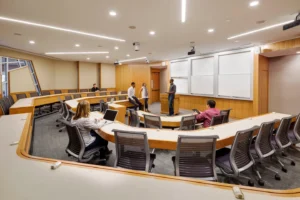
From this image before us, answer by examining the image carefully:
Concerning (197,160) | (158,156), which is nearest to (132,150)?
(197,160)

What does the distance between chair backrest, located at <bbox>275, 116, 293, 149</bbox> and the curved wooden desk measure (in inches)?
91.1

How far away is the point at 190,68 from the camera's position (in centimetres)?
920

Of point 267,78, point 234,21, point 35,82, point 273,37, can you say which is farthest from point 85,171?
point 35,82

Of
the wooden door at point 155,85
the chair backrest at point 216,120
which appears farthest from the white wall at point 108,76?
the chair backrest at point 216,120

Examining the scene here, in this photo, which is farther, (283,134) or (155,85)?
(155,85)

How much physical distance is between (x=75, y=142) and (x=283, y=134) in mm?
3681

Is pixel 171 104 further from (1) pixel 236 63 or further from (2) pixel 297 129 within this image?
(2) pixel 297 129

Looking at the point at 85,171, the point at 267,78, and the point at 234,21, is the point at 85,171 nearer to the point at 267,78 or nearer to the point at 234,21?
the point at 234,21

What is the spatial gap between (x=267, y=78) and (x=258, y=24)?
12.2 ft

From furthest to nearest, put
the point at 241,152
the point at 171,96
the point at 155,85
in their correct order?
1. the point at 155,85
2. the point at 171,96
3. the point at 241,152

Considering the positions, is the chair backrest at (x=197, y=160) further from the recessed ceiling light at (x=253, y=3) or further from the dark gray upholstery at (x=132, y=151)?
the recessed ceiling light at (x=253, y=3)

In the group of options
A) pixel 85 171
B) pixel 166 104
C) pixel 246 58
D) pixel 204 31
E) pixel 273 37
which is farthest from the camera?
pixel 166 104

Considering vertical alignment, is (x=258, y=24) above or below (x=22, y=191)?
above

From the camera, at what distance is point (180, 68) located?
388 inches
